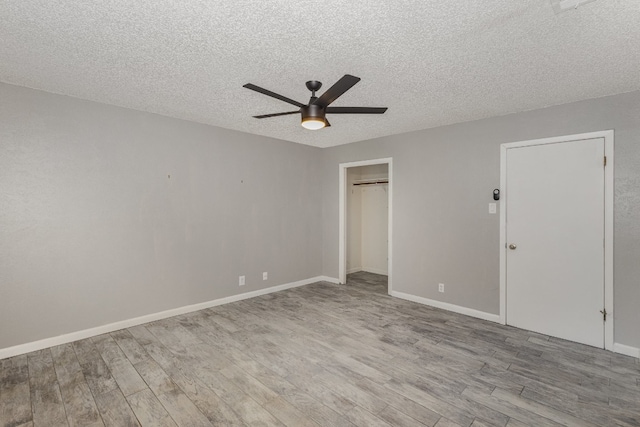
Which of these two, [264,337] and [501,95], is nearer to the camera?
[501,95]

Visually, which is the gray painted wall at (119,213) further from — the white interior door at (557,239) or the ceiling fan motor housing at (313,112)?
the white interior door at (557,239)

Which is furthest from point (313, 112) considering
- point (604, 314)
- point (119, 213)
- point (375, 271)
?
point (375, 271)

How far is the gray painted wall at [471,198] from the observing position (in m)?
2.88

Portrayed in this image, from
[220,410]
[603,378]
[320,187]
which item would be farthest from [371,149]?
[220,410]

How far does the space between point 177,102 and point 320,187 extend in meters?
3.01

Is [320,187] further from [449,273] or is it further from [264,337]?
[264,337]

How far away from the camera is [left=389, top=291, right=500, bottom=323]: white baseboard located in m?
3.72

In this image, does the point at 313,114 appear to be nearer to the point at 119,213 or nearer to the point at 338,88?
the point at 338,88

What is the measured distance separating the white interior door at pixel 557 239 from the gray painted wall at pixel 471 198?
15 centimetres

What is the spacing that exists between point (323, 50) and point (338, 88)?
309 mm

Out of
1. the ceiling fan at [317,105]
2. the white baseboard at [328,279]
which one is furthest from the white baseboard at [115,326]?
the ceiling fan at [317,105]

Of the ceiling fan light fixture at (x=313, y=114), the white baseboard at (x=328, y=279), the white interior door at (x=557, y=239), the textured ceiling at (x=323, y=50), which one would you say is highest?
the textured ceiling at (x=323, y=50)

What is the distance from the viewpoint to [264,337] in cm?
321

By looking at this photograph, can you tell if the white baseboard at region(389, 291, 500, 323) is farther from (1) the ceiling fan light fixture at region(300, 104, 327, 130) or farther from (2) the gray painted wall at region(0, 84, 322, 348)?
(1) the ceiling fan light fixture at region(300, 104, 327, 130)
